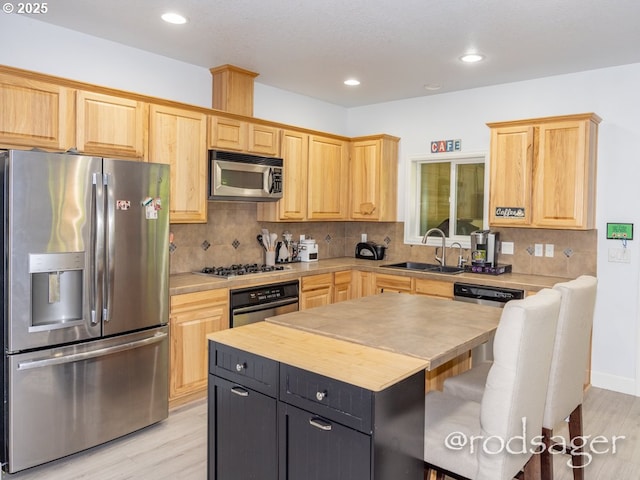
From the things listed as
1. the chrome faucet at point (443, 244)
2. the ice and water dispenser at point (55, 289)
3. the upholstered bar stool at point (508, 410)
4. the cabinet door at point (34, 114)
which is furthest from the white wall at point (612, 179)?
the ice and water dispenser at point (55, 289)

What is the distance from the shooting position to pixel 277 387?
1.90 meters

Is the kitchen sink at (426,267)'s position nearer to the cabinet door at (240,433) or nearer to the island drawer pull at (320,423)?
the cabinet door at (240,433)

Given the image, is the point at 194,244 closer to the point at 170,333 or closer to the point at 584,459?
the point at 170,333

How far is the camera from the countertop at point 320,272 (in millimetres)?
3643

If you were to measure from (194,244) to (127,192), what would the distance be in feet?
4.16

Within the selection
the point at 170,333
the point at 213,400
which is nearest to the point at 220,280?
the point at 170,333

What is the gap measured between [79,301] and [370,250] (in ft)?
10.9

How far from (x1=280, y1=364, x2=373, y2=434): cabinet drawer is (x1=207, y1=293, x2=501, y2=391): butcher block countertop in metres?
0.03

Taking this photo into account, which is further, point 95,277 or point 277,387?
point 95,277

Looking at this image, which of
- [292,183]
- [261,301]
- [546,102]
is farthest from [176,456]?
[546,102]

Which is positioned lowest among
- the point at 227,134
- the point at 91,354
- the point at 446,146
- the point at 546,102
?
the point at 91,354

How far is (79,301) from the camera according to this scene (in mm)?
2785

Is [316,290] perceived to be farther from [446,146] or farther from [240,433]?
[240,433]

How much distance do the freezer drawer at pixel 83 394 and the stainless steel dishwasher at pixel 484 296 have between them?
2407 mm
